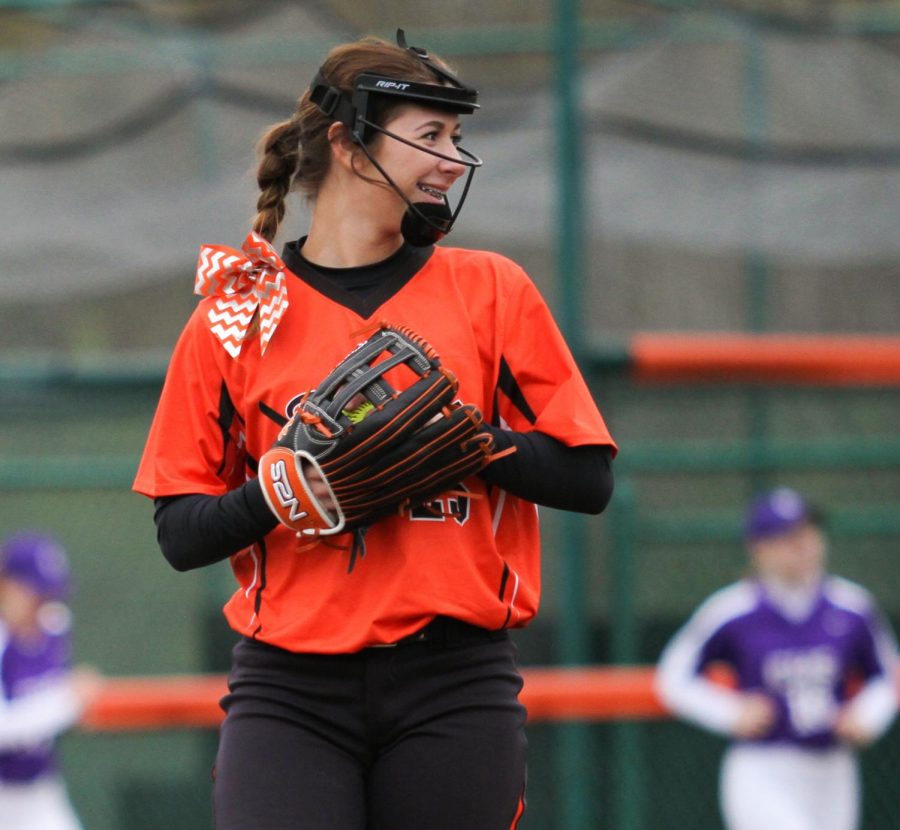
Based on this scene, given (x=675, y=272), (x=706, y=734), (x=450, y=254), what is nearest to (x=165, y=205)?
(x=675, y=272)

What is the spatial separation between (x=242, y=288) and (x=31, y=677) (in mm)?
4046

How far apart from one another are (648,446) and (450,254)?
4059 mm

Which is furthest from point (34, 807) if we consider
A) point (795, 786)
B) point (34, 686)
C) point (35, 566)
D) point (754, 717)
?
point (795, 786)

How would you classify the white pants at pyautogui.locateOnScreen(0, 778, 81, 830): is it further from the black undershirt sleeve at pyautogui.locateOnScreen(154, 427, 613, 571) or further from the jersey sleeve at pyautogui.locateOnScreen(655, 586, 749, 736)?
the black undershirt sleeve at pyautogui.locateOnScreen(154, 427, 613, 571)

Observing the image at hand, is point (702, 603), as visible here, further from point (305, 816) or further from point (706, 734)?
point (305, 816)

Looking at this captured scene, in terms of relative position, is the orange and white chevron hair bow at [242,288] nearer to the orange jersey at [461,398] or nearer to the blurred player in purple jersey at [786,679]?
the orange jersey at [461,398]

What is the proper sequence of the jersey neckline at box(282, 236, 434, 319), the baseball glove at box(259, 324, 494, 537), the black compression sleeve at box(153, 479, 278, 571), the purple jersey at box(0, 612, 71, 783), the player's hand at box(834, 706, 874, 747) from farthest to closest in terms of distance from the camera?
the purple jersey at box(0, 612, 71, 783) → the player's hand at box(834, 706, 874, 747) → the jersey neckline at box(282, 236, 434, 319) → the black compression sleeve at box(153, 479, 278, 571) → the baseball glove at box(259, 324, 494, 537)

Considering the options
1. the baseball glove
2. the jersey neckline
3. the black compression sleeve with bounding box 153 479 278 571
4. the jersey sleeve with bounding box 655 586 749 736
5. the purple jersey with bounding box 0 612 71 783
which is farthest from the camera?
the purple jersey with bounding box 0 612 71 783

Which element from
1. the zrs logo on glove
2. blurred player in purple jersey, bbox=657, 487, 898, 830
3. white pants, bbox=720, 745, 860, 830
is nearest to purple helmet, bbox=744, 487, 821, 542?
blurred player in purple jersey, bbox=657, 487, 898, 830

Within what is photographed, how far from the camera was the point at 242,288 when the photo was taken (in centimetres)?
265

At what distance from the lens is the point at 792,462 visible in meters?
6.67

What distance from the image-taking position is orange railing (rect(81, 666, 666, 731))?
6.02 meters

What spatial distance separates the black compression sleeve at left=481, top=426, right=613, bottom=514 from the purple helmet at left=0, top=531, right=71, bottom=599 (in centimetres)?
410

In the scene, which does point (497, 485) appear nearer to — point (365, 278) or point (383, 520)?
point (383, 520)
